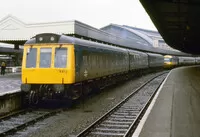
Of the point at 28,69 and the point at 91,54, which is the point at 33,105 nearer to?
the point at 28,69

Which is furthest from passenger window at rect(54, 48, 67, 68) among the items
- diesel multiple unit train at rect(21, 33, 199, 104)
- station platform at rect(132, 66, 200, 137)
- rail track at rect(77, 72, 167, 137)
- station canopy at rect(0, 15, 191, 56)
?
station canopy at rect(0, 15, 191, 56)

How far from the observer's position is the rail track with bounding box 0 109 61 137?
9.74 metres

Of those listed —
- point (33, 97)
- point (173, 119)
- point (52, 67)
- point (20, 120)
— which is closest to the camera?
point (173, 119)

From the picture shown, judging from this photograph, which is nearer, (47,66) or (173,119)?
(173,119)

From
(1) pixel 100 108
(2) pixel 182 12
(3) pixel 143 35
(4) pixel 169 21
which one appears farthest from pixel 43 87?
(3) pixel 143 35

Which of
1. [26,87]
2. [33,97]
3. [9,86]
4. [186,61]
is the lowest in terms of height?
[33,97]

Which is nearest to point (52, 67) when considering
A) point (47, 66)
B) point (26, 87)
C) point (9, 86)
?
point (47, 66)

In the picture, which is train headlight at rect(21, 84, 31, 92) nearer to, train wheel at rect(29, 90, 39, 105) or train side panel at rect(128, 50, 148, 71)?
train wheel at rect(29, 90, 39, 105)

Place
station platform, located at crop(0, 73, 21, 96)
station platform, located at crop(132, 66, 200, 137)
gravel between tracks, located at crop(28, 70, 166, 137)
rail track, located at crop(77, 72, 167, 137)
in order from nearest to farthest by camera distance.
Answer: station platform, located at crop(132, 66, 200, 137)
rail track, located at crop(77, 72, 167, 137)
gravel between tracks, located at crop(28, 70, 166, 137)
station platform, located at crop(0, 73, 21, 96)

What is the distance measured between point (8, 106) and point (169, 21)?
12709 millimetres

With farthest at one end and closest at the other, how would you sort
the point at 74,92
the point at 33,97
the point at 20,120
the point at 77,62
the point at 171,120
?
the point at 74,92, the point at 77,62, the point at 33,97, the point at 20,120, the point at 171,120

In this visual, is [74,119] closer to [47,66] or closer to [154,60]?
[47,66]

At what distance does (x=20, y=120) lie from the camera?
1139 cm

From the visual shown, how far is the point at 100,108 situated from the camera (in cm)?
1437
